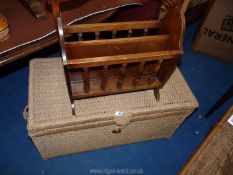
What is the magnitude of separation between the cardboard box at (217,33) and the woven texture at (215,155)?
3.36ft

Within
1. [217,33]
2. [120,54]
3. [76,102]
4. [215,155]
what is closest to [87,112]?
[76,102]

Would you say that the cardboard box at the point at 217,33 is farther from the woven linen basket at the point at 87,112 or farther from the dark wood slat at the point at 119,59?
the dark wood slat at the point at 119,59

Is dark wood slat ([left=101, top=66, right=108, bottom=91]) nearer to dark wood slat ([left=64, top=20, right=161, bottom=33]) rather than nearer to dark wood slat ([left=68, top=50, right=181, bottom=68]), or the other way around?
dark wood slat ([left=68, top=50, right=181, bottom=68])

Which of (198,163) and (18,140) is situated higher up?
(198,163)

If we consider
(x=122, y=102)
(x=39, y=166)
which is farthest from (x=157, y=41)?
(x=39, y=166)

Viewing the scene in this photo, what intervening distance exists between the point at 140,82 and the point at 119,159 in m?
0.65

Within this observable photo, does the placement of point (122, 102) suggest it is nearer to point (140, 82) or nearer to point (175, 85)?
point (140, 82)

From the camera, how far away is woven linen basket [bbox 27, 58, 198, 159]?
4.08ft

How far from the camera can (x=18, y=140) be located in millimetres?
1649

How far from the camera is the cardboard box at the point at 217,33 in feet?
6.34

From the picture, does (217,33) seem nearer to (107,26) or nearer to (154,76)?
(154,76)

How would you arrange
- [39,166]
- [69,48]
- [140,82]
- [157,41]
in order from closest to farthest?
1. [69,48]
2. [157,41]
3. [140,82]
4. [39,166]

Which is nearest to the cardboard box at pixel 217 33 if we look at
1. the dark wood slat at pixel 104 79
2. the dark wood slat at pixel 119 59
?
the dark wood slat at pixel 119 59

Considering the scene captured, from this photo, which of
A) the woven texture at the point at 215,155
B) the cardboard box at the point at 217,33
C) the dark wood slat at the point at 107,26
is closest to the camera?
the dark wood slat at the point at 107,26
